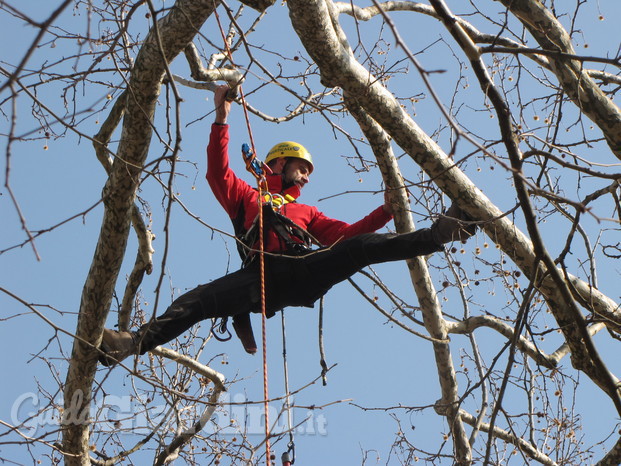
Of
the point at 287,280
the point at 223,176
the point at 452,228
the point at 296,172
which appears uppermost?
the point at 296,172

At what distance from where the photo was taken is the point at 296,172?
5.39 metres

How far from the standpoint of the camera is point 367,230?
16.0ft

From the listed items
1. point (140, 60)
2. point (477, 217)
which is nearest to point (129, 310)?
point (140, 60)

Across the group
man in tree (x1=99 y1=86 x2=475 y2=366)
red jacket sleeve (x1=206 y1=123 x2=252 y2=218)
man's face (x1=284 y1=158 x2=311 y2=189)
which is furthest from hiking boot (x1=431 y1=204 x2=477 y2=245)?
man's face (x1=284 y1=158 x2=311 y2=189)

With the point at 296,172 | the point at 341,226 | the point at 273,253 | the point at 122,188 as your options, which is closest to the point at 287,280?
the point at 273,253

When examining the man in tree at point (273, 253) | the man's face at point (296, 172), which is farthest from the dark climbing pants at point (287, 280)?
the man's face at point (296, 172)

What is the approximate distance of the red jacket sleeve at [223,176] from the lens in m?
4.61

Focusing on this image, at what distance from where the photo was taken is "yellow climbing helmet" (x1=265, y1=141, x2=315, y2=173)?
17.7 ft

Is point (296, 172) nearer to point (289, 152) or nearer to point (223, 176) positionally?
point (289, 152)

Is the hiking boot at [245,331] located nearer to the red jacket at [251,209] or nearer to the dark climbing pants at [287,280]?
the dark climbing pants at [287,280]

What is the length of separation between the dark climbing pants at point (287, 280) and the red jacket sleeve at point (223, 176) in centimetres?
39

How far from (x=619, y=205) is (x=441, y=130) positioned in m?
3.04

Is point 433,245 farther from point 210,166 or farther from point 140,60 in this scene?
point 140,60

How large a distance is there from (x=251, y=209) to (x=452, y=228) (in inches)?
47.0
